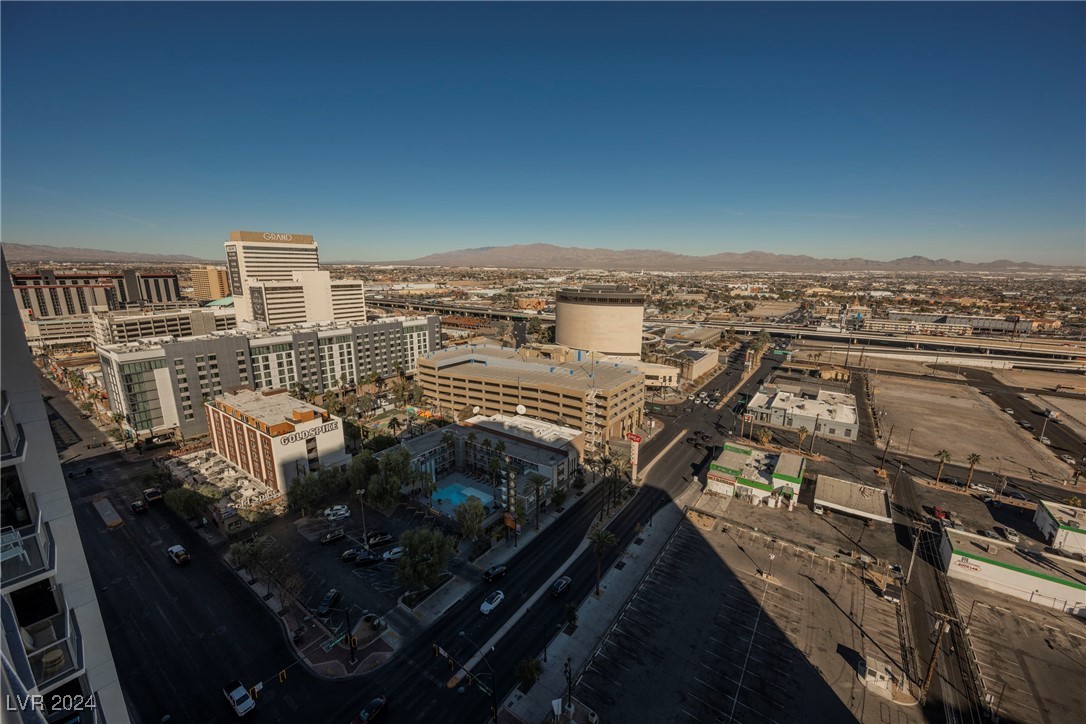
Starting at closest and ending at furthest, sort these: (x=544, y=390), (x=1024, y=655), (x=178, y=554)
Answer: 1. (x=1024, y=655)
2. (x=178, y=554)
3. (x=544, y=390)

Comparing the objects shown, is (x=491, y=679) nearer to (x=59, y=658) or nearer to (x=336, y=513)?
(x=336, y=513)

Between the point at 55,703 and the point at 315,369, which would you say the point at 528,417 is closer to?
the point at 315,369

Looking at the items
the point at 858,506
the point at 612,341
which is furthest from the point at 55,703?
the point at 612,341

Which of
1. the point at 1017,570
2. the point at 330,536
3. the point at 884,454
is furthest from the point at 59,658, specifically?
the point at 884,454

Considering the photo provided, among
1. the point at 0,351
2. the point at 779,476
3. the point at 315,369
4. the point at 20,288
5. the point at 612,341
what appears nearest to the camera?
the point at 0,351

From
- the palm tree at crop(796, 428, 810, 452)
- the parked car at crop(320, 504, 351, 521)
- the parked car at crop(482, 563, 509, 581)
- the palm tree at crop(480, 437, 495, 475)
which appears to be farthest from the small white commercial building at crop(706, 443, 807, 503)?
the parked car at crop(320, 504, 351, 521)
